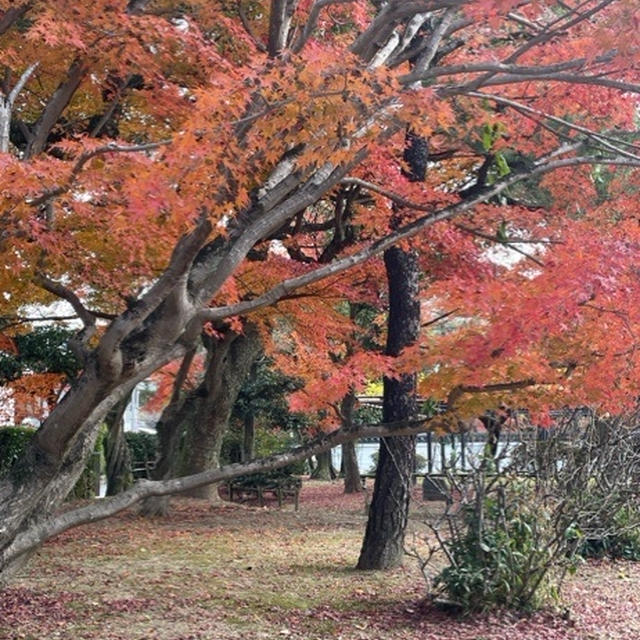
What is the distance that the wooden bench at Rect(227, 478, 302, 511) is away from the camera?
57.3 ft

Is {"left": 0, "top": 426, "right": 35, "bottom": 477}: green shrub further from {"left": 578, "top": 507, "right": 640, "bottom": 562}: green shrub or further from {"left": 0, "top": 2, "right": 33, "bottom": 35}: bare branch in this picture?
{"left": 0, "top": 2, "right": 33, "bottom": 35}: bare branch

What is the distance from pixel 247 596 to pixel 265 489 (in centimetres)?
956

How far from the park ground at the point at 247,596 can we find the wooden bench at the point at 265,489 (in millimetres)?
4533

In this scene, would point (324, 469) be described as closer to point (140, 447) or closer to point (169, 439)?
point (140, 447)

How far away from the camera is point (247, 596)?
8.09 meters

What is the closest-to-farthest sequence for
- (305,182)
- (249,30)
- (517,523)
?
(305,182) → (517,523) → (249,30)

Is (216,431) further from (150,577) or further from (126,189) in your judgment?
(126,189)

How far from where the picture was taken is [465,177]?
12.1 m

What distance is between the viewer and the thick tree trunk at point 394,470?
945cm

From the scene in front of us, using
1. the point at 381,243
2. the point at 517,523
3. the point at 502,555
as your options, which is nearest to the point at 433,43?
the point at 381,243

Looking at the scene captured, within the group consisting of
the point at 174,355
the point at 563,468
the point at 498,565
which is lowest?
the point at 498,565

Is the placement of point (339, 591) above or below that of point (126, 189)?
below

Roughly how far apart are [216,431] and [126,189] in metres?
10.2

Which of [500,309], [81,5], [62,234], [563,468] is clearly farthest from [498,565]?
[81,5]
